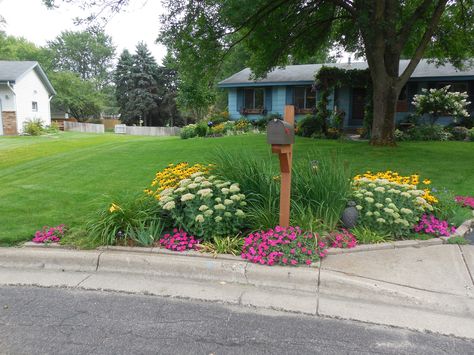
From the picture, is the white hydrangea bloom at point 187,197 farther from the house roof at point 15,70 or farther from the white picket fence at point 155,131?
the white picket fence at point 155,131

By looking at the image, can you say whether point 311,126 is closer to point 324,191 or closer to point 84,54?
point 324,191

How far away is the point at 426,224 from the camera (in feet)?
15.9

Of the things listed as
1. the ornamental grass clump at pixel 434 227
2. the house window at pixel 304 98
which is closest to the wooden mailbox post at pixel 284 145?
the ornamental grass clump at pixel 434 227

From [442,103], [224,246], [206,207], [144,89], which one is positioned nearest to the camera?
[224,246]

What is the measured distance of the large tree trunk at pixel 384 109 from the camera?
12.5 m

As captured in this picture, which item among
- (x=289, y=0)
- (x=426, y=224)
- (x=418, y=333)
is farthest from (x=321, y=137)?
(x=418, y=333)

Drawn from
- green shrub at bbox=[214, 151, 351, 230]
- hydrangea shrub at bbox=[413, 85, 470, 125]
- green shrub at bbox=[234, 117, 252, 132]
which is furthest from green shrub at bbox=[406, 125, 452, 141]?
green shrub at bbox=[214, 151, 351, 230]

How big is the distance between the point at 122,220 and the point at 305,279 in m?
2.32

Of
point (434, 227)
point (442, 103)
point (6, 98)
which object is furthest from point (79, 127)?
point (434, 227)

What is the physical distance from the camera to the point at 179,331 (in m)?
3.02

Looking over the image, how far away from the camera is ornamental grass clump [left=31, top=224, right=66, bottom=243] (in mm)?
4652

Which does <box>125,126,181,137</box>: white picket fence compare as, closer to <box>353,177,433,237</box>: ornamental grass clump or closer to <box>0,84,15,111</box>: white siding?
<box>0,84,15,111</box>: white siding

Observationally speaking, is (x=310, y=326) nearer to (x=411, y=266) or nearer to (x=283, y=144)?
(x=411, y=266)

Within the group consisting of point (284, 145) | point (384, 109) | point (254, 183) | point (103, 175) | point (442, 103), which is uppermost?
point (442, 103)
